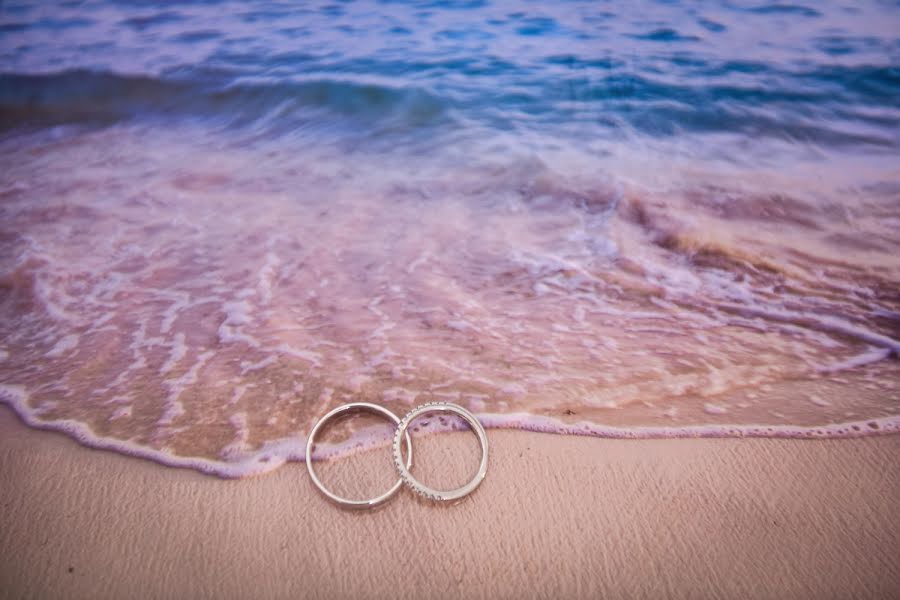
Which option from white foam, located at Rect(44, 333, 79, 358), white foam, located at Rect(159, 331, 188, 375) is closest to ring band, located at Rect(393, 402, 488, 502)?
white foam, located at Rect(159, 331, 188, 375)

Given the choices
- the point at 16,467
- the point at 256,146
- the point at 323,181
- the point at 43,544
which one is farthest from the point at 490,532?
the point at 256,146

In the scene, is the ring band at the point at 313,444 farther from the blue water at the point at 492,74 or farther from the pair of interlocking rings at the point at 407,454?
the blue water at the point at 492,74

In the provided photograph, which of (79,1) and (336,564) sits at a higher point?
(79,1)

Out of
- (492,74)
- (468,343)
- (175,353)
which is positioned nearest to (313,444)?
(468,343)

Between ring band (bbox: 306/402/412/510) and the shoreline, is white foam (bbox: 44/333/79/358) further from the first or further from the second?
ring band (bbox: 306/402/412/510)

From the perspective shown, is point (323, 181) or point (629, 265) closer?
point (629, 265)

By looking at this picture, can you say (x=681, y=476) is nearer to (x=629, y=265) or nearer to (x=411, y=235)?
(x=629, y=265)
